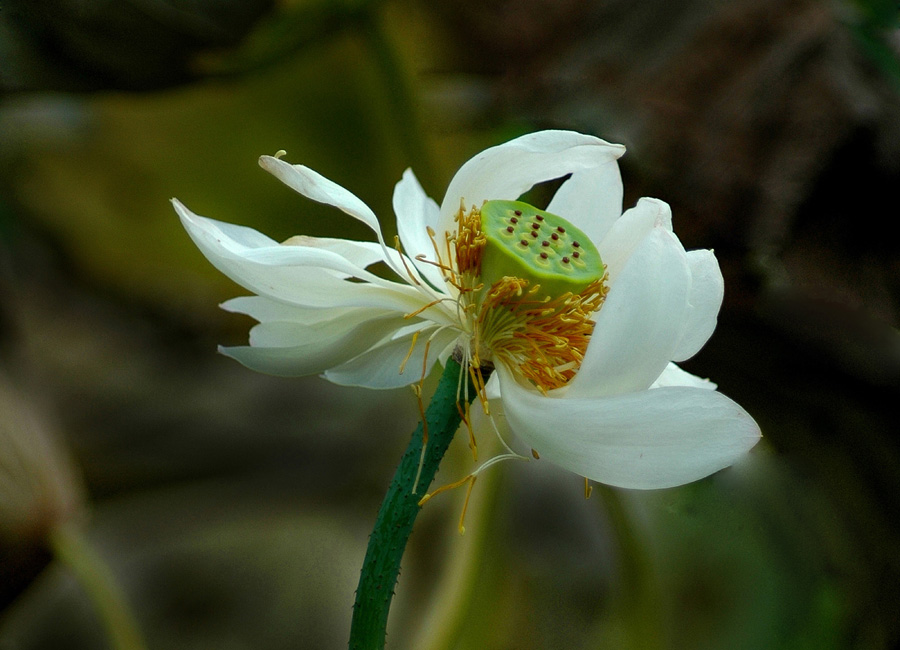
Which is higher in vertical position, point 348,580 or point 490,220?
point 490,220

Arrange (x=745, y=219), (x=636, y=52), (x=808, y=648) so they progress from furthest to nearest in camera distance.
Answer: (x=636, y=52) < (x=745, y=219) < (x=808, y=648)

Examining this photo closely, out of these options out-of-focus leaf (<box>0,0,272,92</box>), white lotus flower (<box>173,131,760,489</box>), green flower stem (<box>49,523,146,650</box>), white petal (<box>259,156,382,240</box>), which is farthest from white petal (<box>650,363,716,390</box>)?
out-of-focus leaf (<box>0,0,272,92</box>)

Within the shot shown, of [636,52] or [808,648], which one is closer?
[808,648]

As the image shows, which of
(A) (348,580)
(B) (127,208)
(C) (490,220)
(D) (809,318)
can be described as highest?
(C) (490,220)

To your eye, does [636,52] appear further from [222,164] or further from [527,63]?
[222,164]

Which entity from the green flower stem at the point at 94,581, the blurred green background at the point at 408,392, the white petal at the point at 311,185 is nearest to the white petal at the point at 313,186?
the white petal at the point at 311,185

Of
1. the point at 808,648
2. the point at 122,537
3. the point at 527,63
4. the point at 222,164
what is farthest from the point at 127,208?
the point at 808,648

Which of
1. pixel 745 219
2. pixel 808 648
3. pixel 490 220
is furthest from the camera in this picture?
pixel 745 219

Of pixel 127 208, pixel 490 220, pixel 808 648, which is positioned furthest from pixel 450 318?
pixel 127 208
